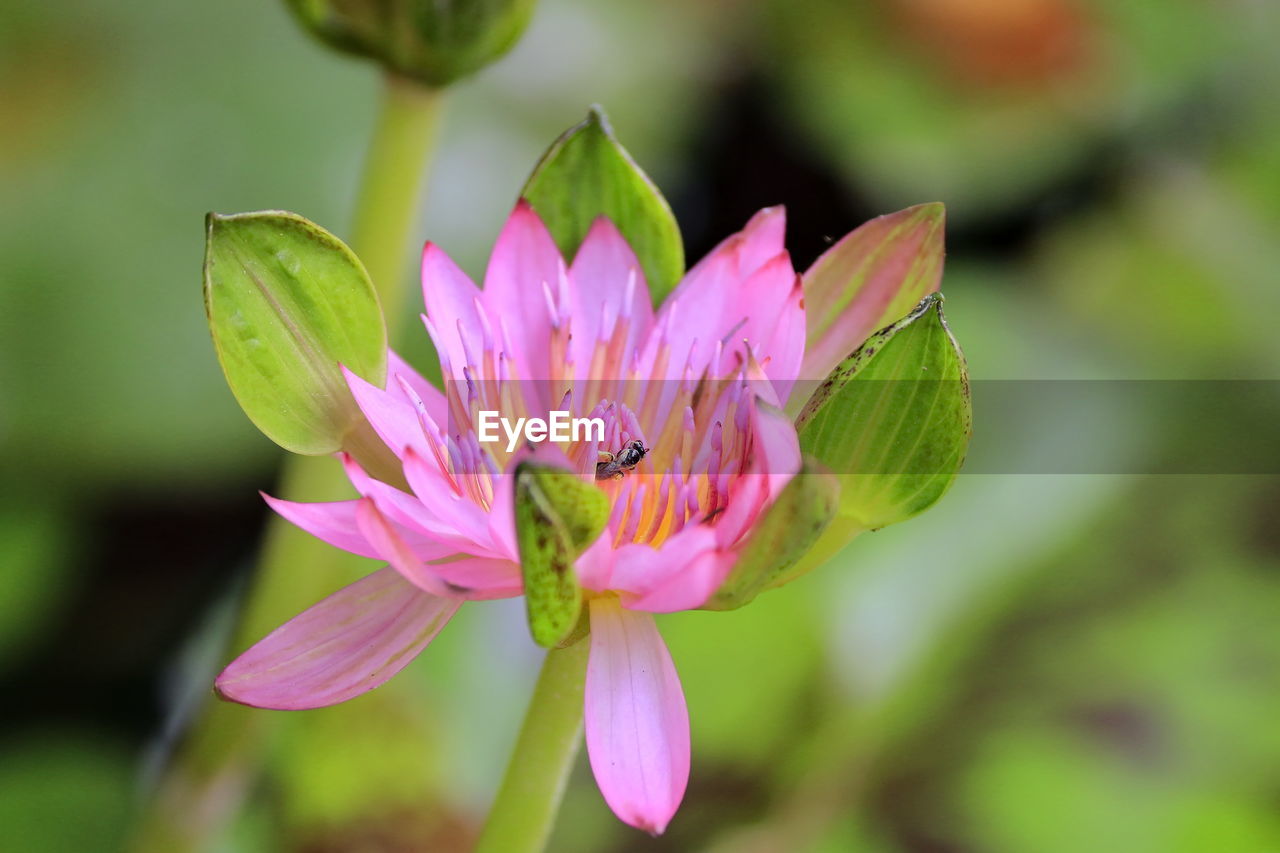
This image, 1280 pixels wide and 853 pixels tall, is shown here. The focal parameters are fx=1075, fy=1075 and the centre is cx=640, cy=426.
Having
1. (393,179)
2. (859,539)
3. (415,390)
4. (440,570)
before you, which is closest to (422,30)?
(393,179)

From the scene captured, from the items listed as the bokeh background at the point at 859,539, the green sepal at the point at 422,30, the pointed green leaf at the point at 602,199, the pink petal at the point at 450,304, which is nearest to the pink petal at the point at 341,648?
the pink petal at the point at 450,304

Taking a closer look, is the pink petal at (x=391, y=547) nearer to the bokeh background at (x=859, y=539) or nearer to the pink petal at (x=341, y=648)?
the pink petal at (x=341, y=648)

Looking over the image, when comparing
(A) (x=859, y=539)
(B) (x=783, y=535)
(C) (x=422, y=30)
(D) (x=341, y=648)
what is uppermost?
(C) (x=422, y=30)

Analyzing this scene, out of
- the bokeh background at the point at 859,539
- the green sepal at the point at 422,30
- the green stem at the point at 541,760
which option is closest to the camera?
the green stem at the point at 541,760

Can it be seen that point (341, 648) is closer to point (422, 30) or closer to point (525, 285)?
point (525, 285)

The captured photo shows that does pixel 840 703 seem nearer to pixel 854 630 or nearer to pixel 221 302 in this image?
pixel 854 630

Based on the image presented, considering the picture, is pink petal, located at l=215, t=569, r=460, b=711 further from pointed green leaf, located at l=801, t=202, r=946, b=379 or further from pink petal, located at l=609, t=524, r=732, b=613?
pointed green leaf, located at l=801, t=202, r=946, b=379
